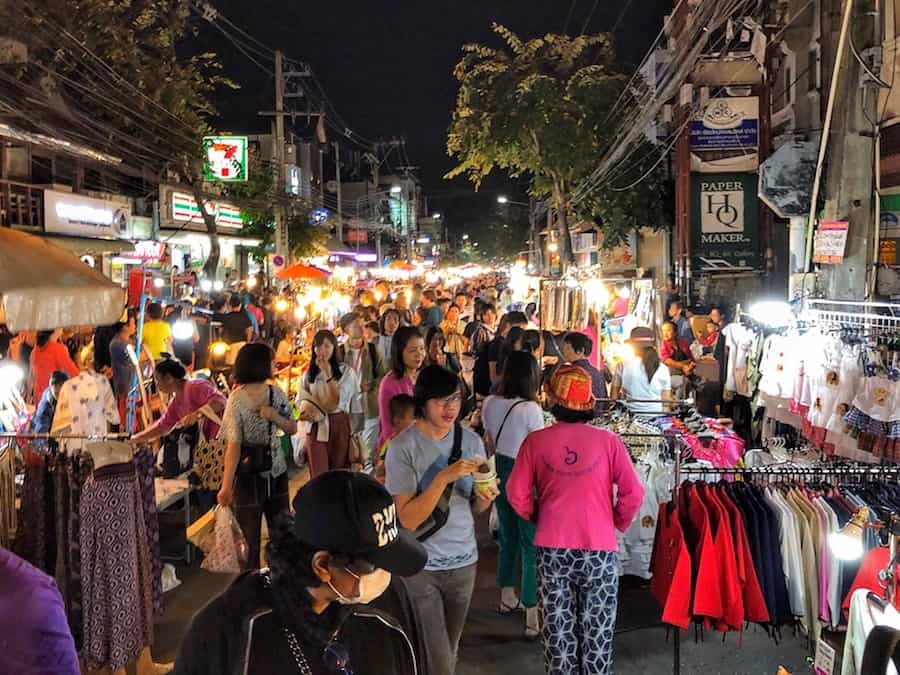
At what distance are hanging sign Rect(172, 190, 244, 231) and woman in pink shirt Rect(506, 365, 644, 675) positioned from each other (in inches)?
909

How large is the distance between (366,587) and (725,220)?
46.0 feet

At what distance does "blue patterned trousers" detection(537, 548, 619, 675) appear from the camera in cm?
427

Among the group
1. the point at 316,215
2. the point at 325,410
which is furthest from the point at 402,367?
the point at 316,215

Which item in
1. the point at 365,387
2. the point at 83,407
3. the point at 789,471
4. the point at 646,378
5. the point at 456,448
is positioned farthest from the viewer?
the point at 365,387

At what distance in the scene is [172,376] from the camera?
679cm

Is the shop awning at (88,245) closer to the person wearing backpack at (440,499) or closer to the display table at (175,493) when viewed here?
the display table at (175,493)

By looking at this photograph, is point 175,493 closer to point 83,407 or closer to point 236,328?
point 83,407

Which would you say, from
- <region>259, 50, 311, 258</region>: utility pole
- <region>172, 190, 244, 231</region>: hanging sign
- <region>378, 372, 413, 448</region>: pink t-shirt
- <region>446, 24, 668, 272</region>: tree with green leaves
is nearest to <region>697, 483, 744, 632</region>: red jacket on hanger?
<region>378, 372, 413, 448</region>: pink t-shirt

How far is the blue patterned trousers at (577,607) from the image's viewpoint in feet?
14.0

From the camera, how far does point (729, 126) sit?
14.5 meters

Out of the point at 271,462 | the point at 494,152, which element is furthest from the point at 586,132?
the point at 271,462

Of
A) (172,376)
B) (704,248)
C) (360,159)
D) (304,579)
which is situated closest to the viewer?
(304,579)

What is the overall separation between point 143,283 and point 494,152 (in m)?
19.7

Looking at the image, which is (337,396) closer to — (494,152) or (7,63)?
(7,63)
